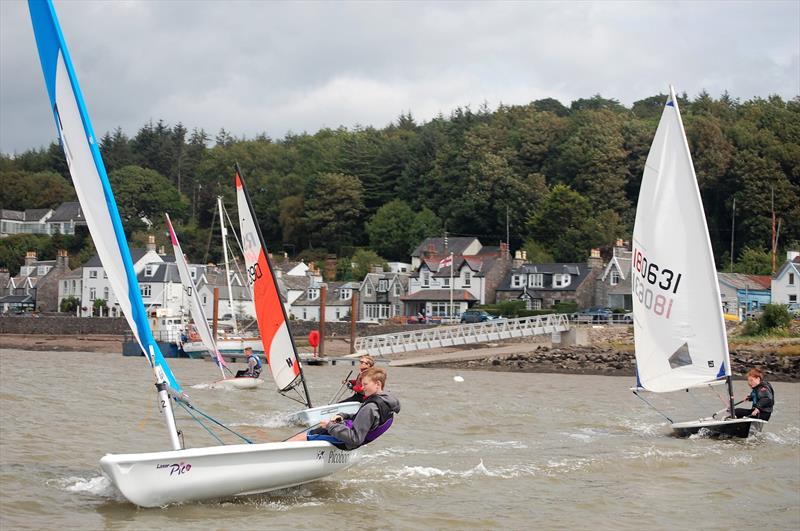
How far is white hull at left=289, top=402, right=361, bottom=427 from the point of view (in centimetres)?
1527

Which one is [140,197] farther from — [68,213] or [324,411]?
[324,411]

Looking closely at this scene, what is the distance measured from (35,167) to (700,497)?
149m

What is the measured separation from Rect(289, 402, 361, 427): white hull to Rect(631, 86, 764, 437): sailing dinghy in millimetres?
6194

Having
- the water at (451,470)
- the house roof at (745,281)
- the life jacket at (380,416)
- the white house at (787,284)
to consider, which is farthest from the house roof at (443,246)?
the life jacket at (380,416)

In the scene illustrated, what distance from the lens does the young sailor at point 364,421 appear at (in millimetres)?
11516

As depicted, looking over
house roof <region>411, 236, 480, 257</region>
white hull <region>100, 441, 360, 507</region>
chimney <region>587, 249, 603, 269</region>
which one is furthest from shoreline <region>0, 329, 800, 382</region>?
white hull <region>100, 441, 360, 507</region>

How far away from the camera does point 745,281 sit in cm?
6662

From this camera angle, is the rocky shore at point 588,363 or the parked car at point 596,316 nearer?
the rocky shore at point 588,363

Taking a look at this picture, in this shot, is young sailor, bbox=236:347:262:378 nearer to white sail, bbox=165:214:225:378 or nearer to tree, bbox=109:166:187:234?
white sail, bbox=165:214:225:378

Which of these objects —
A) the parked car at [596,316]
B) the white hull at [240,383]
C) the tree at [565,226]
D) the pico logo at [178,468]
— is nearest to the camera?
the pico logo at [178,468]

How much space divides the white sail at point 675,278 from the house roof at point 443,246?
6346 centimetres

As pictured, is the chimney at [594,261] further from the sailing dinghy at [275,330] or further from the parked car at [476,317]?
the sailing dinghy at [275,330]

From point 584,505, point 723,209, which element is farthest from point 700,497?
point 723,209

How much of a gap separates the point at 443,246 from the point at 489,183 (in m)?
11.4
